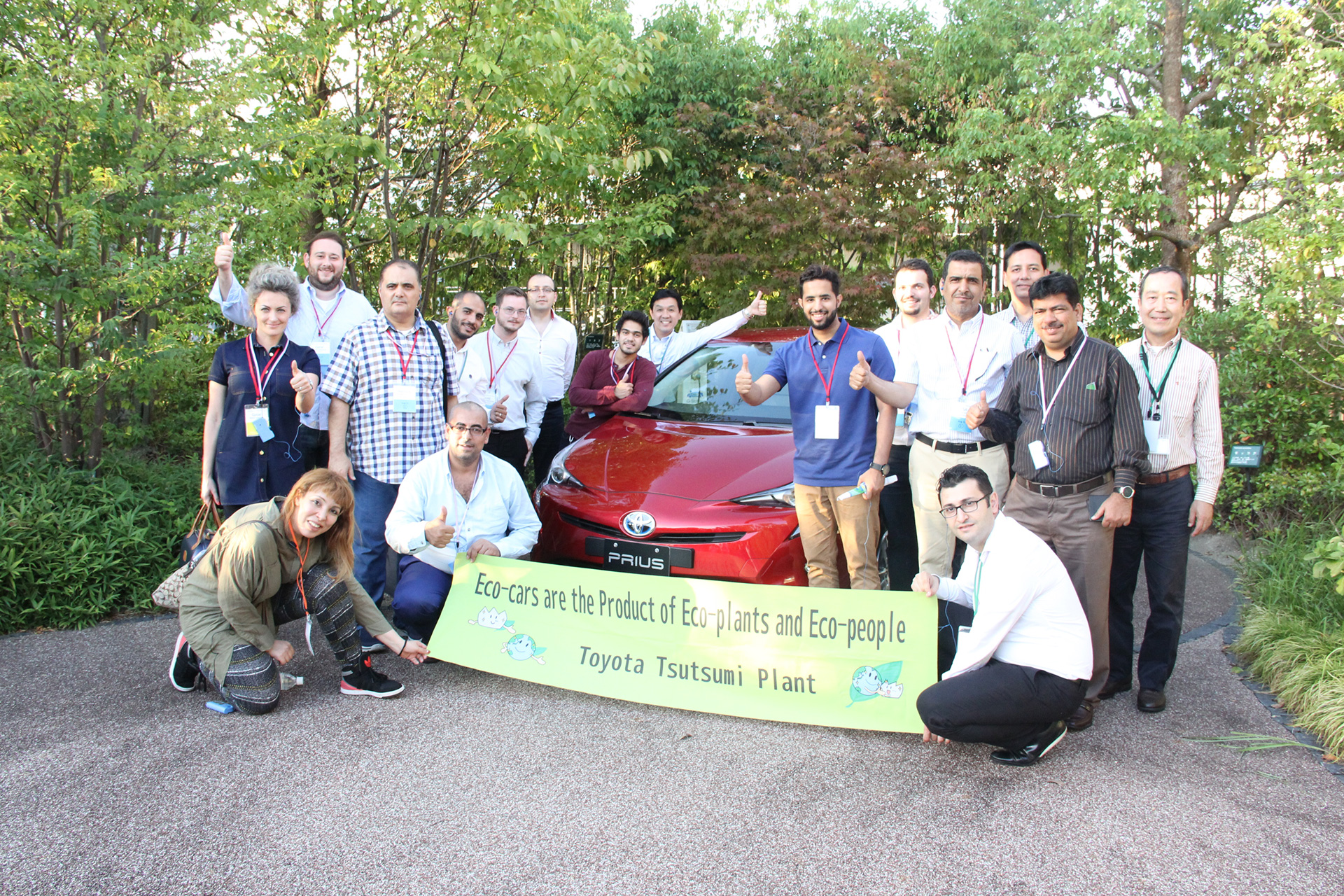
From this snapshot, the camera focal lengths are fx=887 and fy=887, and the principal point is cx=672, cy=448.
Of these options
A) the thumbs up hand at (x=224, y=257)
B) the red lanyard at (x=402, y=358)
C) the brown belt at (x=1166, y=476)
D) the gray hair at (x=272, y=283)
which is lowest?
the brown belt at (x=1166, y=476)

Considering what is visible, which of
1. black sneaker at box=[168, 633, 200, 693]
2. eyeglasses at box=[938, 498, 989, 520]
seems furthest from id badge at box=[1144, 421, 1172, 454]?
black sneaker at box=[168, 633, 200, 693]

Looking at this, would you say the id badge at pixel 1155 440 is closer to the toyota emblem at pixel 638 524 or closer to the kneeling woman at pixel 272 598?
the toyota emblem at pixel 638 524

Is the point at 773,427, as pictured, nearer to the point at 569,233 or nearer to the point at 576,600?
the point at 576,600

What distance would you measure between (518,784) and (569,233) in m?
5.66

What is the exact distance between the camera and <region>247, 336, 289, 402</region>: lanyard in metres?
4.30

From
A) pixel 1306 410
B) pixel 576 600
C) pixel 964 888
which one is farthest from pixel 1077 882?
pixel 1306 410

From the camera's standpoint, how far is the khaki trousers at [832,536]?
4.15 metres

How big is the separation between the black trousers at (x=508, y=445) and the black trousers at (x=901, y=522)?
227cm

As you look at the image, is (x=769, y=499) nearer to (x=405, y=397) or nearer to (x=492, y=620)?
(x=492, y=620)

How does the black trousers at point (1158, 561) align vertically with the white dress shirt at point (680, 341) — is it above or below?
below

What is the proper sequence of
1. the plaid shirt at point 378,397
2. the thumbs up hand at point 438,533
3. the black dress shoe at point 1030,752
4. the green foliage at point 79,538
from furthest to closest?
the green foliage at point 79,538, the plaid shirt at point 378,397, the thumbs up hand at point 438,533, the black dress shoe at point 1030,752

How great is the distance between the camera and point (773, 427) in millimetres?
4922

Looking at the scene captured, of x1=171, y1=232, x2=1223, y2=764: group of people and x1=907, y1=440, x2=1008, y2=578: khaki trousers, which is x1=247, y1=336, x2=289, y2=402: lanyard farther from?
x1=907, y1=440, x2=1008, y2=578: khaki trousers

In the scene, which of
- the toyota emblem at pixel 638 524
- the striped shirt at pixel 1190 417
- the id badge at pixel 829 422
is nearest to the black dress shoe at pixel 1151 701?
the striped shirt at pixel 1190 417
